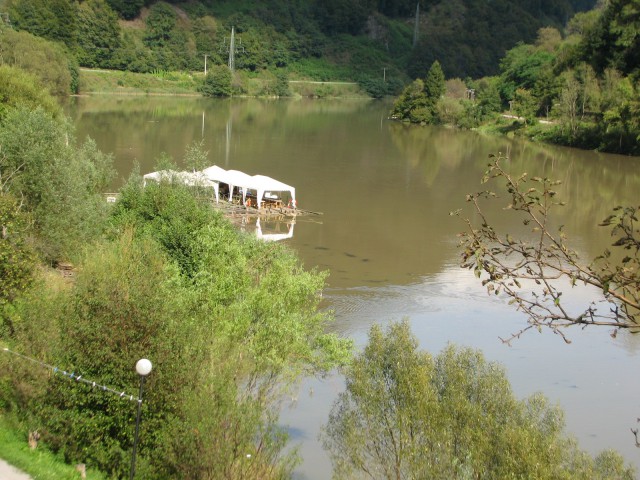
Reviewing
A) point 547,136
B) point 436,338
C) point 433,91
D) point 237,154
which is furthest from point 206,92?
point 436,338

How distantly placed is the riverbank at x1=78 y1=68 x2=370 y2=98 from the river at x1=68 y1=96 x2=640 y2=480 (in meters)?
18.4

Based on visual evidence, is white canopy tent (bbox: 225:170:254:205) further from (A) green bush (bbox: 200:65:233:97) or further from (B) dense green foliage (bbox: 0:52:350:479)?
(A) green bush (bbox: 200:65:233:97)

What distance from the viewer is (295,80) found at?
4134 inches

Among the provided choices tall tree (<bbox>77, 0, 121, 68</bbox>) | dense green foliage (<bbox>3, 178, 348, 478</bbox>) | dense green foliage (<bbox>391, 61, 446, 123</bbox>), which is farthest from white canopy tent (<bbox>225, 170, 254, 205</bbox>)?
tall tree (<bbox>77, 0, 121, 68</bbox>)

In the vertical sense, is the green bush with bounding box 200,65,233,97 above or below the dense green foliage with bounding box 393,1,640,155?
below

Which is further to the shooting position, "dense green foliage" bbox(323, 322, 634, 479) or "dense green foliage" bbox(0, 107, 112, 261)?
"dense green foliage" bbox(0, 107, 112, 261)

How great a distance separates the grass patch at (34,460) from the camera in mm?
8539

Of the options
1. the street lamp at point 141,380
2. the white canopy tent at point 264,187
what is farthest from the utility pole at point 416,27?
the street lamp at point 141,380

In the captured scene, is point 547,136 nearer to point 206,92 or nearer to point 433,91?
point 433,91

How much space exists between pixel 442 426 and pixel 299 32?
112 metres

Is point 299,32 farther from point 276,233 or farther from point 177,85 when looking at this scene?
point 276,233

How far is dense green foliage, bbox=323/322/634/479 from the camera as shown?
8.52 metres

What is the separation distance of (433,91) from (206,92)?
3072 centimetres

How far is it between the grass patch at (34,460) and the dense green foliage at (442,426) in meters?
2.90
